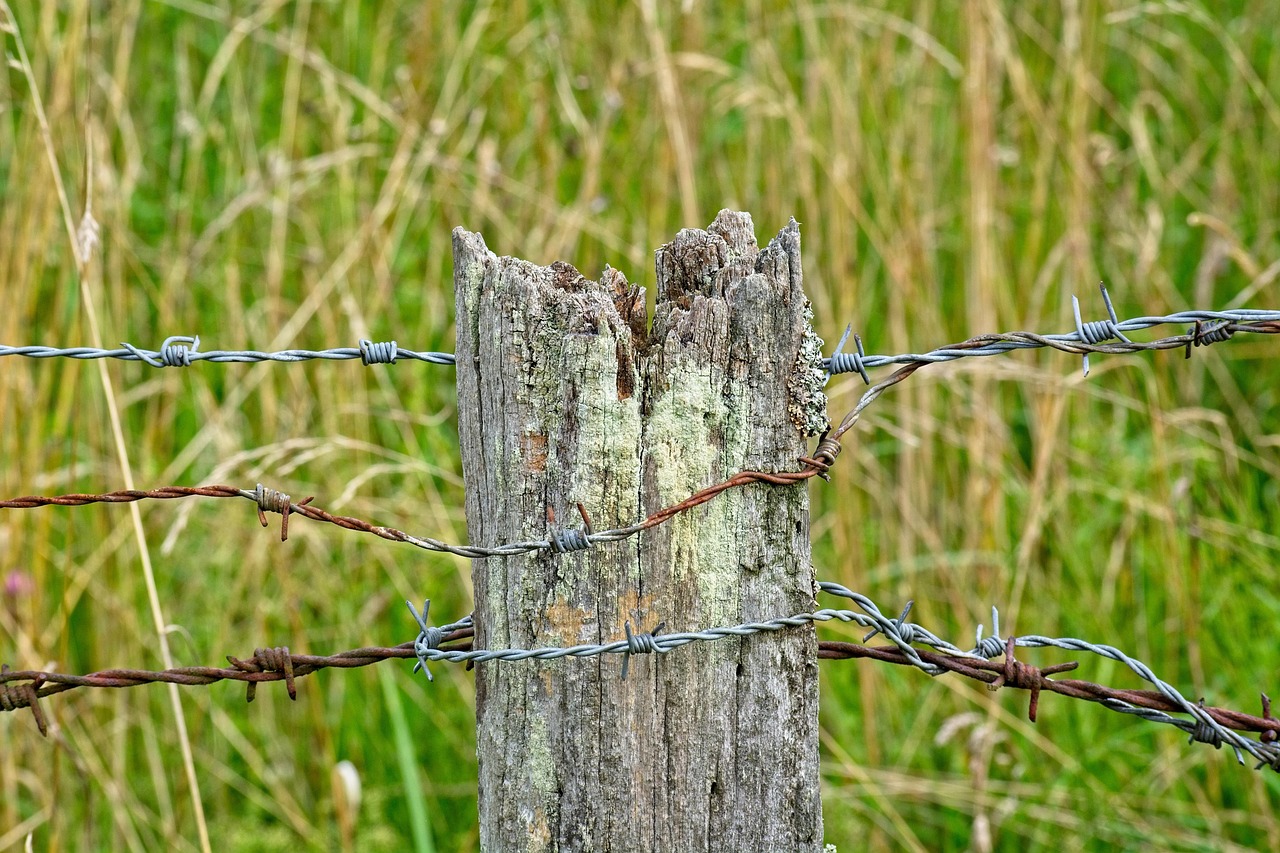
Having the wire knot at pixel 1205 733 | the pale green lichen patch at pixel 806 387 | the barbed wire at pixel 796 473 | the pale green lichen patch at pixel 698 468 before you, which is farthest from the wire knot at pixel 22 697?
the wire knot at pixel 1205 733

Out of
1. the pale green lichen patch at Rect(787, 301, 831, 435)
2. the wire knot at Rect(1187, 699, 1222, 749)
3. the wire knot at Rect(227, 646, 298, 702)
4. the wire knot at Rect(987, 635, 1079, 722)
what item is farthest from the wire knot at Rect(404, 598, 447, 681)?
the wire knot at Rect(1187, 699, 1222, 749)

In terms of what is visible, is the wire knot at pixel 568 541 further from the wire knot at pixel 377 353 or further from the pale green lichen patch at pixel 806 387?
the wire knot at pixel 377 353

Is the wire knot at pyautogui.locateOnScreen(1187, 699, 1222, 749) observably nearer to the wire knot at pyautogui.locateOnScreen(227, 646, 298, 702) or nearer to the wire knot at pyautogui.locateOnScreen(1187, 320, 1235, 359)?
the wire knot at pyautogui.locateOnScreen(1187, 320, 1235, 359)

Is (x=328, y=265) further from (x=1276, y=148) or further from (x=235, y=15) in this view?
(x=1276, y=148)

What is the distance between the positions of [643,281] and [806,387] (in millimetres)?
2099

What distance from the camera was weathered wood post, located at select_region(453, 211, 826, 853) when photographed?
1289 millimetres

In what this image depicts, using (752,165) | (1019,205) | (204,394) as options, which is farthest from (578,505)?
(1019,205)

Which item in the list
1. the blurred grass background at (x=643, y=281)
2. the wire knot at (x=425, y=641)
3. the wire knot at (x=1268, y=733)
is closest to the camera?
the wire knot at (x=425, y=641)

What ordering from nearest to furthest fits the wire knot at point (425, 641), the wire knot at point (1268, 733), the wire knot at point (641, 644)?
1. the wire knot at point (641, 644)
2. the wire knot at point (425, 641)
3. the wire knot at point (1268, 733)

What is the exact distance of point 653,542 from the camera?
51.1 inches

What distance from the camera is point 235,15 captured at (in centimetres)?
398

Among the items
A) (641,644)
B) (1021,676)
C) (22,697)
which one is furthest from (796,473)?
(22,697)

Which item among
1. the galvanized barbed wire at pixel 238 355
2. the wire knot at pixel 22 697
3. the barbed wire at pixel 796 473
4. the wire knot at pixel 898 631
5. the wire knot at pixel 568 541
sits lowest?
the wire knot at pixel 22 697

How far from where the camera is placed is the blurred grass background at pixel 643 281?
2600 millimetres
